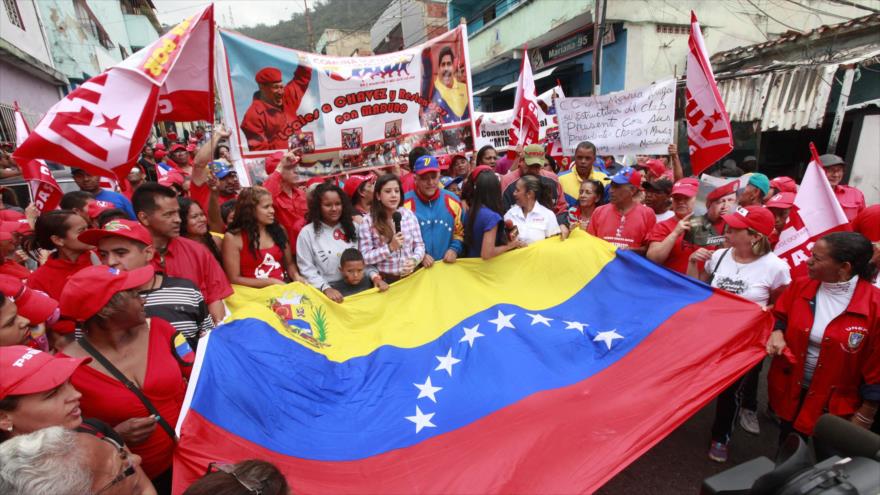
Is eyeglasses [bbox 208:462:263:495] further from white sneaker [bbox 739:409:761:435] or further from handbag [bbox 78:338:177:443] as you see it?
white sneaker [bbox 739:409:761:435]

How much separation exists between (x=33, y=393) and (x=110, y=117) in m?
2.34

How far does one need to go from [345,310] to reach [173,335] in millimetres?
1575

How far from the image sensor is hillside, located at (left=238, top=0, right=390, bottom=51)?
55.1 meters

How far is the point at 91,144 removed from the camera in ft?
10.2

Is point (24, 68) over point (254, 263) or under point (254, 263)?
over

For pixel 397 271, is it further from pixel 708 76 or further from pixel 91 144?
pixel 708 76

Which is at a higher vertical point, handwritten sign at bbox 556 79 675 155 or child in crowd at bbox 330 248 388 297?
handwritten sign at bbox 556 79 675 155

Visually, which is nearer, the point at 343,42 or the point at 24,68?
the point at 24,68

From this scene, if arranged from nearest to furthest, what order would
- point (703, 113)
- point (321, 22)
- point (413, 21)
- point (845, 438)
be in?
point (845, 438), point (703, 113), point (413, 21), point (321, 22)

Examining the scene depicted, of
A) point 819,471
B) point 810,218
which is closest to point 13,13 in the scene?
point 810,218

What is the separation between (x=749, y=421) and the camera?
376cm

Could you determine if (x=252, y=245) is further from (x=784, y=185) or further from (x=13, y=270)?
(x=784, y=185)

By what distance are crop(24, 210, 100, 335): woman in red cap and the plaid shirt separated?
2053mm

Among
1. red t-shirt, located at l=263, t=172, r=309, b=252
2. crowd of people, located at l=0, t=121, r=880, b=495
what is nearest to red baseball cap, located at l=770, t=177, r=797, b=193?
crowd of people, located at l=0, t=121, r=880, b=495
